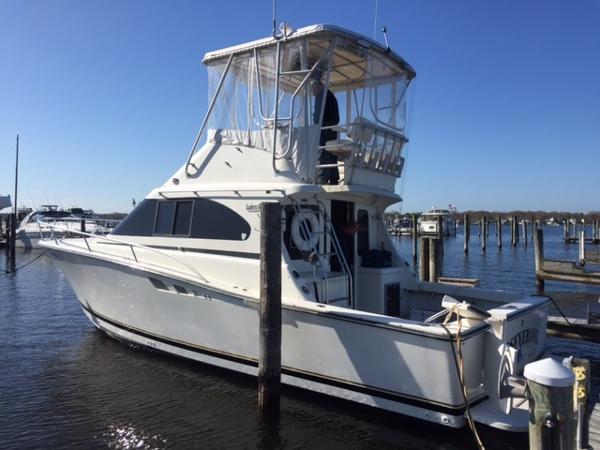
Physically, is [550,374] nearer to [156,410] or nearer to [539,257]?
[156,410]

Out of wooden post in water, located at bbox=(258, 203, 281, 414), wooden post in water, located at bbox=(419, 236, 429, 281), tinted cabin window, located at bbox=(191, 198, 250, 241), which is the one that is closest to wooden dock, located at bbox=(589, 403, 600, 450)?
wooden post in water, located at bbox=(258, 203, 281, 414)

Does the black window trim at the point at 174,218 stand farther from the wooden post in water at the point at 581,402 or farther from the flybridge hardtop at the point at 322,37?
the wooden post in water at the point at 581,402

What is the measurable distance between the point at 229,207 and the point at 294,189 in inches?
45.1

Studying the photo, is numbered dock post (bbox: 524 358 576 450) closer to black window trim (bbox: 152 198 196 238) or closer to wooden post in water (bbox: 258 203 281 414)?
wooden post in water (bbox: 258 203 281 414)

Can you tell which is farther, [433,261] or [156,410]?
[433,261]

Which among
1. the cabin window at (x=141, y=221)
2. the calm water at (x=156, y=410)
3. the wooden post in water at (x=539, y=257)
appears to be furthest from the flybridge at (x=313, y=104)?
the wooden post in water at (x=539, y=257)

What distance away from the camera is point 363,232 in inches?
314

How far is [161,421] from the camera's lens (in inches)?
232

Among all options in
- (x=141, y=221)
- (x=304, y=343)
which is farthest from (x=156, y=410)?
(x=141, y=221)

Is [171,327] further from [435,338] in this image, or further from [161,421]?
[435,338]

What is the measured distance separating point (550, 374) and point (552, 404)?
20 centimetres

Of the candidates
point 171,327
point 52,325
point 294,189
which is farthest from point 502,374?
point 52,325

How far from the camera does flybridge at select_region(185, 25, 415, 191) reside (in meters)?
6.79

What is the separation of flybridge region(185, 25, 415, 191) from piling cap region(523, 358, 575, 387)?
3.97 metres
